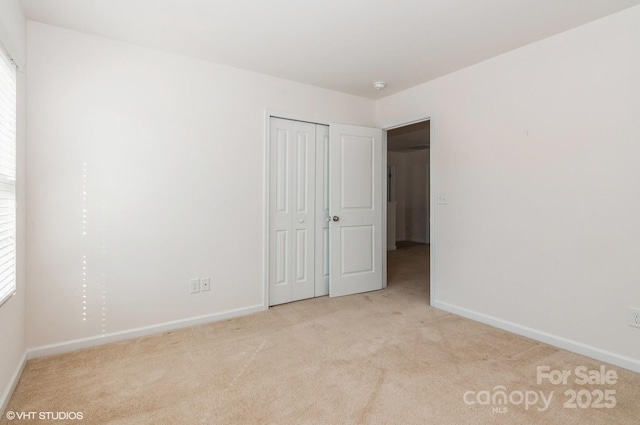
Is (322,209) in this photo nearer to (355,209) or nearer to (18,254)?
(355,209)

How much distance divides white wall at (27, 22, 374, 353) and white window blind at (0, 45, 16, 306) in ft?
1.19

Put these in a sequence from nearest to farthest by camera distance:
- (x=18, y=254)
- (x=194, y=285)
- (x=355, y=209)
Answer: (x=18, y=254)
(x=194, y=285)
(x=355, y=209)

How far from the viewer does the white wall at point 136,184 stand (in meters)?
2.45

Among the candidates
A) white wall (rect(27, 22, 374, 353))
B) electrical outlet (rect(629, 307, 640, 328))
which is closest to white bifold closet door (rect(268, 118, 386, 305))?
white wall (rect(27, 22, 374, 353))

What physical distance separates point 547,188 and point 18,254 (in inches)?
154

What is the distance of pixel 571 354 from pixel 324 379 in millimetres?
1888

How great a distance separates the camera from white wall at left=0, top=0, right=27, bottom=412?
6.01 ft

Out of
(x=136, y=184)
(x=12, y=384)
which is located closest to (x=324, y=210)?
(x=136, y=184)

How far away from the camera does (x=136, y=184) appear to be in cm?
278

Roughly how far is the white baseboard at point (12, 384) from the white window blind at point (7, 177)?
508 mm

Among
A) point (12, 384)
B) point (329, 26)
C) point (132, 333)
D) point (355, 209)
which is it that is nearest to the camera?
point (12, 384)

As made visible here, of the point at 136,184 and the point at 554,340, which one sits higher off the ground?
the point at 136,184

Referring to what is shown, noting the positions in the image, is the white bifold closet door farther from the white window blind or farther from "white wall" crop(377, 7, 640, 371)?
the white window blind

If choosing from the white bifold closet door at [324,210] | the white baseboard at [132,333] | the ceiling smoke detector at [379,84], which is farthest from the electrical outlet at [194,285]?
the ceiling smoke detector at [379,84]
